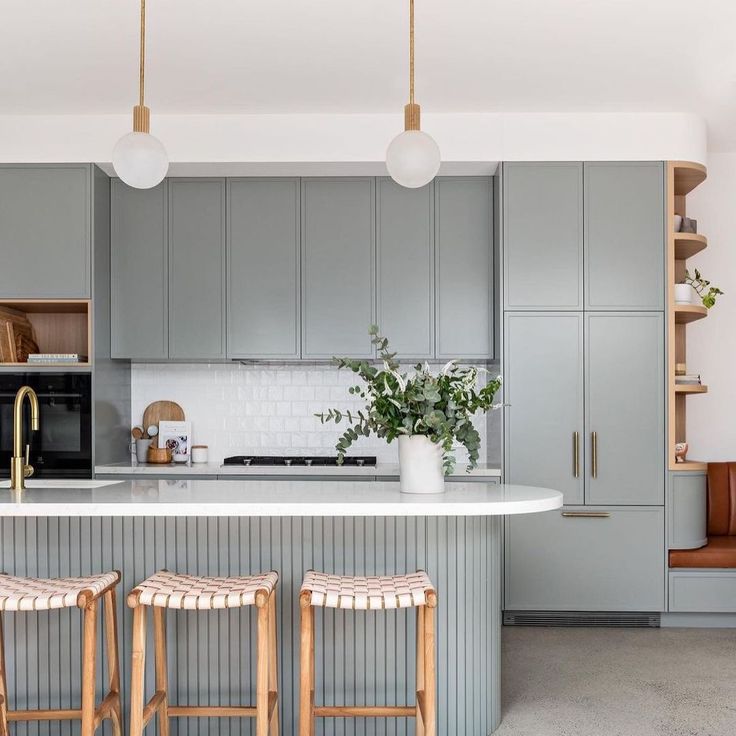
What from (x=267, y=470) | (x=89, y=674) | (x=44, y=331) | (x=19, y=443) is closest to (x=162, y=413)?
(x=44, y=331)

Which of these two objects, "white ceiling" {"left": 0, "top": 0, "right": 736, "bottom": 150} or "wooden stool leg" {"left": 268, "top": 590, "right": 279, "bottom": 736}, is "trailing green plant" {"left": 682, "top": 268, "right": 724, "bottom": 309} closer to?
"white ceiling" {"left": 0, "top": 0, "right": 736, "bottom": 150}

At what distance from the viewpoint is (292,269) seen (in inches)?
181

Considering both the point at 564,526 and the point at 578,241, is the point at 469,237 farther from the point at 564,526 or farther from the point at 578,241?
the point at 564,526

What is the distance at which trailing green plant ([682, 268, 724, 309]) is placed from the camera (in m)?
4.59

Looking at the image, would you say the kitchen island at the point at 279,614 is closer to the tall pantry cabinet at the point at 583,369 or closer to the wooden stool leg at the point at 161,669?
the wooden stool leg at the point at 161,669

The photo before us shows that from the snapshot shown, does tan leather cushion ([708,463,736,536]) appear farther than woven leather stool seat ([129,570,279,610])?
Yes

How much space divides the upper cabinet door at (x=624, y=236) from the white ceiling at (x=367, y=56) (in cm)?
38

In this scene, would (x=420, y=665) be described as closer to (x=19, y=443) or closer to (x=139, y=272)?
(x=19, y=443)

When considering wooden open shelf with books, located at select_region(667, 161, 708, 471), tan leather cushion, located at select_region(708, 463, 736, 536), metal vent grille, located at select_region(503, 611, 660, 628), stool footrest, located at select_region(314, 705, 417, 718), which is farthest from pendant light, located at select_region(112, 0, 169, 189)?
tan leather cushion, located at select_region(708, 463, 736, 536)

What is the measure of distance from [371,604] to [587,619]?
2530 millimetres

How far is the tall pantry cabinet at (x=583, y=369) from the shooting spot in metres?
4.29

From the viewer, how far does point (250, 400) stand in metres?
5.01

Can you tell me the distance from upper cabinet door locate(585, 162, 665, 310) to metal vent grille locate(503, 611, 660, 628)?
68.7 inches

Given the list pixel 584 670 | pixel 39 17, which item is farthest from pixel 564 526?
pixel 39 17
